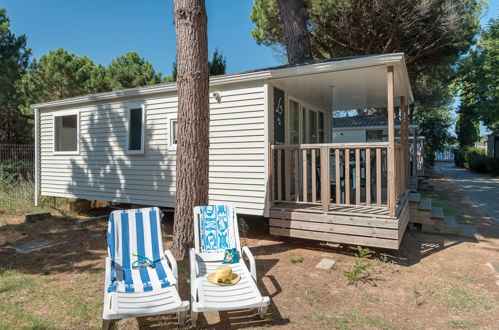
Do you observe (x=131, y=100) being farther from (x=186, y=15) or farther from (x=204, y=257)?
(x=204, y=257)

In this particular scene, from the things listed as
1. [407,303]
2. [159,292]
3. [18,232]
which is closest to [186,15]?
[159,292]

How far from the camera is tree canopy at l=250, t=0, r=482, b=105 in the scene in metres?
10.4

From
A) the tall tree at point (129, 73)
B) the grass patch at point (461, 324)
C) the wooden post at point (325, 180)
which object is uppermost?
the tall tree at point (129, 73)

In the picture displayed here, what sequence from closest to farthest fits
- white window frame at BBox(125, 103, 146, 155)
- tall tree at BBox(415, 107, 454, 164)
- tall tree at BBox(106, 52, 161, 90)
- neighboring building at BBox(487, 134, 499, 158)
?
white window frame at BBox(125, 103, 146, 155) → tall tree at BBox(106, 52, 161, 90) → neighboring building at BBox(487, 134, 499, 158) → tall tree at BBox(415, 107, 454, 164)

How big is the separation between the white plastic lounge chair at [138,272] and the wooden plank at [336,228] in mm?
1992

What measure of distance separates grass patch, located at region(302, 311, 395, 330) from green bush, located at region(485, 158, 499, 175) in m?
19.9

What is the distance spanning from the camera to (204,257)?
368 cm

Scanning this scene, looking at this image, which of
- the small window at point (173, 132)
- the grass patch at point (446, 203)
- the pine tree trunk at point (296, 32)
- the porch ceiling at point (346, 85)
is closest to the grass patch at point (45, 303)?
the small window at point (173, 132)

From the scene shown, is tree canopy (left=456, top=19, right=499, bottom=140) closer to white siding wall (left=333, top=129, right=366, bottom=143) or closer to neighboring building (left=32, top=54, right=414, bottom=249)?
white siding wall (left=333, top=129, right=366, bottom=143)

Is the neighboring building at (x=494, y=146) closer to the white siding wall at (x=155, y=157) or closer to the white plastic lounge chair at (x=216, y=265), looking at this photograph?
the white siding wall at (x=155, y=157)

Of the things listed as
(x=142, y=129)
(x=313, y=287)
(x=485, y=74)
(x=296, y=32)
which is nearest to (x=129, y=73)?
(x=296, y=32)

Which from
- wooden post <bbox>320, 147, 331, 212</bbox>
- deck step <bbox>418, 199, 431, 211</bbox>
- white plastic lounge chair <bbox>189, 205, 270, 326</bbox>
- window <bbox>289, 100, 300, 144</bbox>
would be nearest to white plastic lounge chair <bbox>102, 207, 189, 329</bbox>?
white plastic lounge chair <bbox>189, 205, 270, 326</bbox>

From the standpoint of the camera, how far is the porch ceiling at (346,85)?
496 centimetres

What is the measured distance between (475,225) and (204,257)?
589 cm
